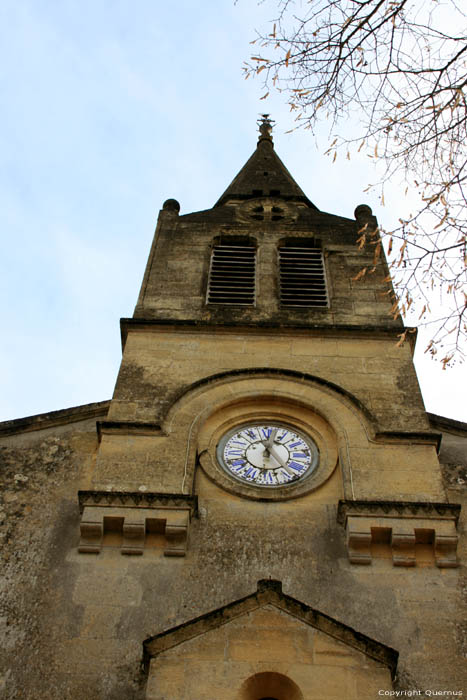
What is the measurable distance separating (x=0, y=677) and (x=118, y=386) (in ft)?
18.1

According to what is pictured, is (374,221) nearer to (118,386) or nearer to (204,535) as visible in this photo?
(118,386)

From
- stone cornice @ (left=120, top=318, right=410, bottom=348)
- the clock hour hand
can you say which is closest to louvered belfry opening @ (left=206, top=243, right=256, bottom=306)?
stone cornice @ (left=120, top=318, right=410, bottom=348)

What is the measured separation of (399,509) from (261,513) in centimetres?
183

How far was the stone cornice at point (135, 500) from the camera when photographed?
12.1 meters

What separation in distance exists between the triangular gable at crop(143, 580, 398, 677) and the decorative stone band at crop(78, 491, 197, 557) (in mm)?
1765

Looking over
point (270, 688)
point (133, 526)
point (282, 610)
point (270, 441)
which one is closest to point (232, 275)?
point (270, 441)

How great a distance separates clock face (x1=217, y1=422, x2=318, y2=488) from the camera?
1325cm

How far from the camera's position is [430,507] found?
12.0 meters

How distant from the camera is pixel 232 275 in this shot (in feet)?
61.5

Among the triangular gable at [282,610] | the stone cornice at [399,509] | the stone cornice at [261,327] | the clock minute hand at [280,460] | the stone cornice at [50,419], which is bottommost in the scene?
the triangular gable at [282,610]

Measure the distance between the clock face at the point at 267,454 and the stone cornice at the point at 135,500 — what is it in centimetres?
125

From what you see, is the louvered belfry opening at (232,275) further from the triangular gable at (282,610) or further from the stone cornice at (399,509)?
the triangular gable at (282,610)

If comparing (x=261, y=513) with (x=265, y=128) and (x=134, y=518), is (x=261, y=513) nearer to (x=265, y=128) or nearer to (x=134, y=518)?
(x=134, y=518)

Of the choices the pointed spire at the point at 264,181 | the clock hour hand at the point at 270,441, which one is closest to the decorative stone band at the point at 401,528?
the clock hour hand at the point at 270,441
